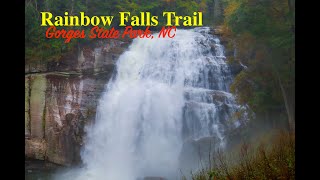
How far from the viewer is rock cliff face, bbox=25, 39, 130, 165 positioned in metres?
15.1

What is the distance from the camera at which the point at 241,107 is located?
13.7 m

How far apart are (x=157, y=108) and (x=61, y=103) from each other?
15.7 feet

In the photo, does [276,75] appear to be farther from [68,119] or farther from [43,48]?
[43,48]

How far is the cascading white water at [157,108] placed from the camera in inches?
526

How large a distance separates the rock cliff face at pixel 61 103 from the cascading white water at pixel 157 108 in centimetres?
61

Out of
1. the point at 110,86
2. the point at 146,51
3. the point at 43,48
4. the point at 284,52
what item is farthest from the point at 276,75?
the point at 43,48

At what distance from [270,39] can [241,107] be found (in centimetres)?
298

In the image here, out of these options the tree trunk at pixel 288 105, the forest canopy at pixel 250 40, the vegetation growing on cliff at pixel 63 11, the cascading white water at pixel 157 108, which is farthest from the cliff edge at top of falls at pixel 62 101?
the tree trunk at pixel 288 105

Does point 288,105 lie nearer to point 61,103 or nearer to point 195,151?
point 195,151

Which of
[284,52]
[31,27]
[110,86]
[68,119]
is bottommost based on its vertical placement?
[68,119]

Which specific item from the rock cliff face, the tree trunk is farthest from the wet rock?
the rock cliff face

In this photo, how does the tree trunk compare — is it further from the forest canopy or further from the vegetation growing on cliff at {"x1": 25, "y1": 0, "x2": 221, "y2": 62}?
the vegetation growing on cliff at {"x1": 25, "y1": 0, "x2": 221, "y2": 62}

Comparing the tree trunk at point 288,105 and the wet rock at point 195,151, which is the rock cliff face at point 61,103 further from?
the tree trunk at point 288,105

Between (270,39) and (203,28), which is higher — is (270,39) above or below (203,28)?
below
